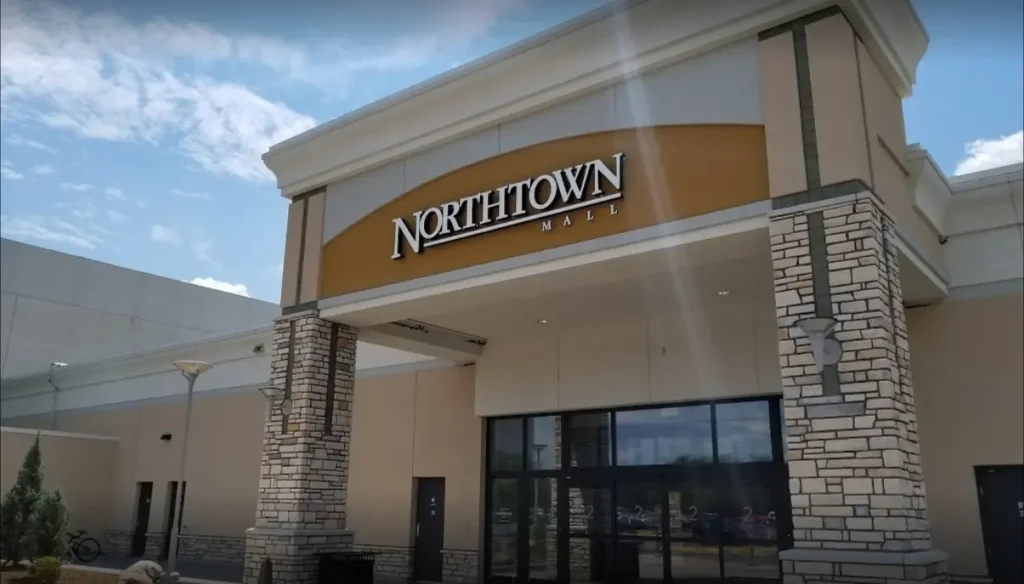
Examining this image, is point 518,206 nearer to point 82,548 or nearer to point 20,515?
point 20,515

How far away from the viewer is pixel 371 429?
16.3 m

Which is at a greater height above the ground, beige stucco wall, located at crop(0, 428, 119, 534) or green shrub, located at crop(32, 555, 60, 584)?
beige stucco wall, located at crop(0, 428, 119, 534)

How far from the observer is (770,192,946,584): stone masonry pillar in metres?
7.01

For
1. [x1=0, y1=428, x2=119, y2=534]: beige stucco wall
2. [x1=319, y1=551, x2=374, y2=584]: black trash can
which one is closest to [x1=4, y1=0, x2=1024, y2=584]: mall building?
[x1=319, y1=551, x2=374, y2=584]: black trash can

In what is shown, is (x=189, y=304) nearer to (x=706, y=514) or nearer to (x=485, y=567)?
(x=485, y=567)

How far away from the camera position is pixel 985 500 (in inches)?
393

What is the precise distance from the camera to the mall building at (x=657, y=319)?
25.4ft

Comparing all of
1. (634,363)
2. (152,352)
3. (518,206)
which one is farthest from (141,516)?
(518,206)

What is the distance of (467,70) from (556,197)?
2.19 metres

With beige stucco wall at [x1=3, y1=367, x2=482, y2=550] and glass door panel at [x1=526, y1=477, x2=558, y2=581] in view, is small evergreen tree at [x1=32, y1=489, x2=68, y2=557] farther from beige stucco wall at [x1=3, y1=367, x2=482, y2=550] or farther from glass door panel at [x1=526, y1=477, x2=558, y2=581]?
glass door panel at [x1=526, y1=477, x2=558, y2=581]

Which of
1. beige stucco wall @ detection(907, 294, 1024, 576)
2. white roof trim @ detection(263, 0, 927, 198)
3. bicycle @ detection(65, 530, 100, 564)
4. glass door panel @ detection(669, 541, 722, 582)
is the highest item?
white roof trim @ detection(263, 0, 927, 198)

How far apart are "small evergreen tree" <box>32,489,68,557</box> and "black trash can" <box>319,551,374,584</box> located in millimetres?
5280

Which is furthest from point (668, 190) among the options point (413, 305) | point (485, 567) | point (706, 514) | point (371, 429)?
point (371, 429)

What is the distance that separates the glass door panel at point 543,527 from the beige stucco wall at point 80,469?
1370 cm
